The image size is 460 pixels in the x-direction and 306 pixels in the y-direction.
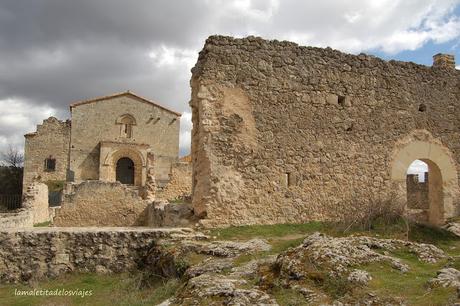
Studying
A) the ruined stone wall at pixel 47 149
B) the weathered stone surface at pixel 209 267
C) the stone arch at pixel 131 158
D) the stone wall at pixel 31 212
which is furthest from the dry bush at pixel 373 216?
the ruined stone wall at pixel 47 149

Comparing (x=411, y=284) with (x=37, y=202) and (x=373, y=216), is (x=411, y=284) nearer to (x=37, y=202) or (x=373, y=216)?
(x=373, y=216)

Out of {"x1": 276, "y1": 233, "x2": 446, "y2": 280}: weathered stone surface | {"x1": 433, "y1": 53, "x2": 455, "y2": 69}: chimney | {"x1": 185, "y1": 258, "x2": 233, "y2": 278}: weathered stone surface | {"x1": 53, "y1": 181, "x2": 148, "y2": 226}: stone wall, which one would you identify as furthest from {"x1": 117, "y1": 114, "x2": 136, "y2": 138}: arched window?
{"x1": 276, "y1": 233, "x2": 446, "y2": 280}: weathered stone surface

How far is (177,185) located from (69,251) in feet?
48.7

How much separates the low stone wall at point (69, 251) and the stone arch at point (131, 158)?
21.0 meters

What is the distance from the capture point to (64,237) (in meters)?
7.25

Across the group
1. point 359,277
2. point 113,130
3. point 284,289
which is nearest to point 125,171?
point 113,130

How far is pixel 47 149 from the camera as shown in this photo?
28.5 meters

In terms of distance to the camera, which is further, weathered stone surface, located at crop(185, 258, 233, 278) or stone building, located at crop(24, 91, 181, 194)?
stone building, located at crop(24, 91, 181, 194)

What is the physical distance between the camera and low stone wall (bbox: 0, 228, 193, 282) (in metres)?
7.11

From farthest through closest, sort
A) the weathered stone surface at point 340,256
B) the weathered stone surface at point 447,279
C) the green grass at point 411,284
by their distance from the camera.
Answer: the weathered stone surface at point 340,256, the weathered stone surface at point 447,279, the green grass at point 411,284

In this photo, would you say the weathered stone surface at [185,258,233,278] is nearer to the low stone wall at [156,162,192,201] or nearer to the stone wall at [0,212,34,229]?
the stone wall at [0,212,34,229]

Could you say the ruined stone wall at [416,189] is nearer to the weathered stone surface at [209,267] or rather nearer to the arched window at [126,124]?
the weathered stone surface at [209,267]

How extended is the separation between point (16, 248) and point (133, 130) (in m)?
22.7

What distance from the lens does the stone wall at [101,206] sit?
1509 cm
